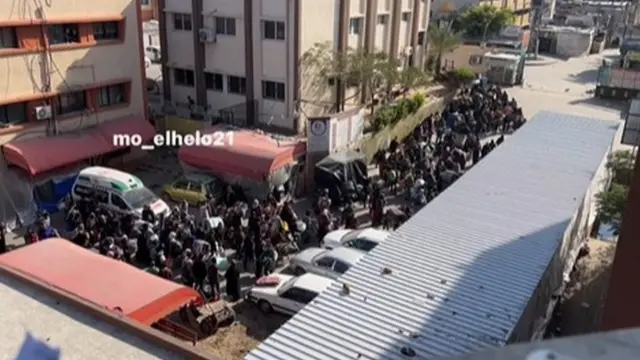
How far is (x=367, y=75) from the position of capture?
27250 millimetres

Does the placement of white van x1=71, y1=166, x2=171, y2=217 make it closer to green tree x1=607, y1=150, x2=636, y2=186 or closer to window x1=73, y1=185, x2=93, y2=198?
window x1=73, y1=185, x2=93, y2=198

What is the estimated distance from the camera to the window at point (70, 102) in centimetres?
2045

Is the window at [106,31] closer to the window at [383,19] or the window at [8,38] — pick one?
the window at [8,38]

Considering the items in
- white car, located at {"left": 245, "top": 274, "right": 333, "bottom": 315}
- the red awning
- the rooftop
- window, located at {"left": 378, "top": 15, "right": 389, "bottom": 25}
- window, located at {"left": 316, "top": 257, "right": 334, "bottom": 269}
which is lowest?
white car, located at {"left": 245, "top": 274, "right": 333, "bottom": 315}

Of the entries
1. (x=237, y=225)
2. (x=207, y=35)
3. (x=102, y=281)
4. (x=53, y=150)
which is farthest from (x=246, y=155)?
(x=102, y=281)

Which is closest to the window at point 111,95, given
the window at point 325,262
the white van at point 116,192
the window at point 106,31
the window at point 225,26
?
the window at point 106,31

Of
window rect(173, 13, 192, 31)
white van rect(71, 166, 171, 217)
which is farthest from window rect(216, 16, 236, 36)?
white van rect(71, 166, 171, 217)

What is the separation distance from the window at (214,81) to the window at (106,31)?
18.6 feet

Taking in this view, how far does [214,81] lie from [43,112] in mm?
8843

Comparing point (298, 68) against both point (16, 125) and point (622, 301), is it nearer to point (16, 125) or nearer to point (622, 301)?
point (16, 125)

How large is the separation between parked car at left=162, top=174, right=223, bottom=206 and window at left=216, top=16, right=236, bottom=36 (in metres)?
8.18

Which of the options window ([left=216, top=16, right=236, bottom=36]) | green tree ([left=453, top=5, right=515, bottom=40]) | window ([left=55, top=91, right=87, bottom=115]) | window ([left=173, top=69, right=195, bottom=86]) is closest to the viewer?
window ([left=55, top=91, right=87, bottom=115])

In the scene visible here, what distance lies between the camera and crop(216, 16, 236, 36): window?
84.3 feet

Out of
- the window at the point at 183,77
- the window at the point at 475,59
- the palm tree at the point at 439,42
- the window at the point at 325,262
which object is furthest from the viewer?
the window at the point at 475,59
